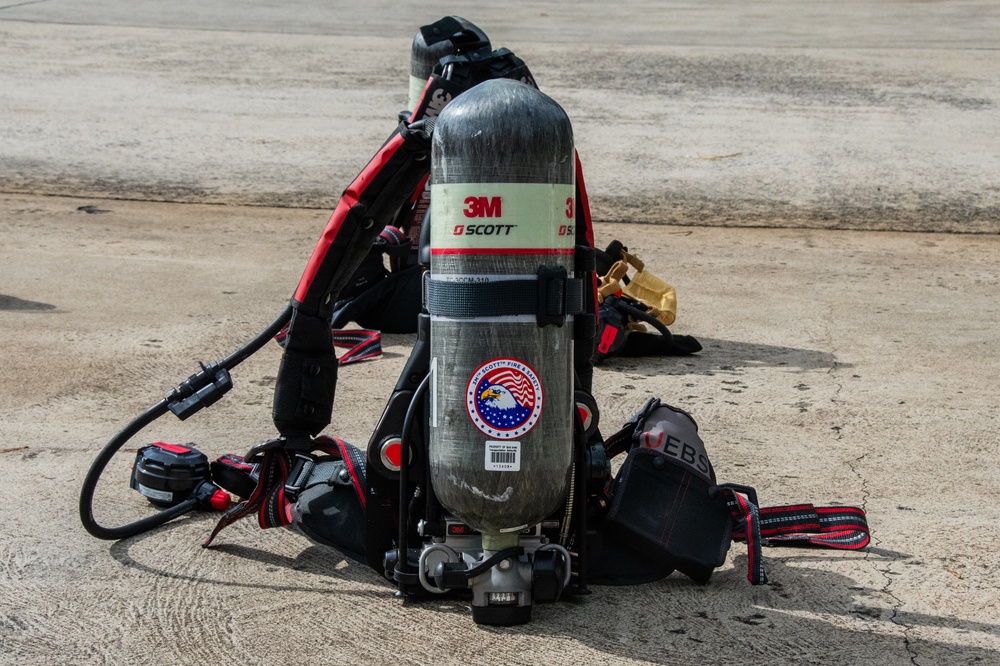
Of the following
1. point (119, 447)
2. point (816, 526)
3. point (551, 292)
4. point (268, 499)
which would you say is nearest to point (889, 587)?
point (816, 526)

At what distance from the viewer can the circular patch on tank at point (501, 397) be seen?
Result: 3.46 meters

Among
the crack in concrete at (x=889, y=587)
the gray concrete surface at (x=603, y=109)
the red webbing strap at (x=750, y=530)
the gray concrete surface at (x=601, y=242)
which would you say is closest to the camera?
the crack in concrete at (x=889, y=587)

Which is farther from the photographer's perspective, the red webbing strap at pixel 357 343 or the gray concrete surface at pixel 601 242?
the red webbing strap at pixel 357 343

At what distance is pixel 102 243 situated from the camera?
9.00 meters

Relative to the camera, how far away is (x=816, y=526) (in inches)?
166

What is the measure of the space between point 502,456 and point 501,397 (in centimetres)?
16

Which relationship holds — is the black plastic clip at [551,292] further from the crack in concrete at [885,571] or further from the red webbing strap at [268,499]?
the crack in concrete at [885,571]

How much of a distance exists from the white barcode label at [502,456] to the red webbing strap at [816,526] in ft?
3.63

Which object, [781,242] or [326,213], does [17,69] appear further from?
[781,242]

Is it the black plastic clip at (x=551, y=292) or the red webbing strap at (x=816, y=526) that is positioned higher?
the black plastic clip at (x=551, y=292)

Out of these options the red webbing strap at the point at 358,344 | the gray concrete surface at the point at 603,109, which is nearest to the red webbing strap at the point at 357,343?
the red webbing strap at the point at 358,344

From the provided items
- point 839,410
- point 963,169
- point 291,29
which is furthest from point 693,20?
point 839,410

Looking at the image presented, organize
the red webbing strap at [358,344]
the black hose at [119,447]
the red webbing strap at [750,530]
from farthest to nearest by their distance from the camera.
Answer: the red webbing strap at [358,344] → the black hose at [119,447] → the red webbing strap at [750,530]

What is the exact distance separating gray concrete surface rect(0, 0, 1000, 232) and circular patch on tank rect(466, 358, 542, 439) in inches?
272
